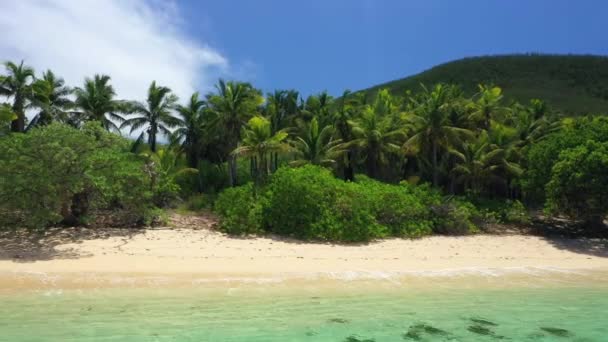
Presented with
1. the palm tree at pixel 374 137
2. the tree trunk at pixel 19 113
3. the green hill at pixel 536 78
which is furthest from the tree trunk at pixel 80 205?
the green hill at pixel 536 78

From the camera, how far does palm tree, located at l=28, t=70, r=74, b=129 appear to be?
29.1m

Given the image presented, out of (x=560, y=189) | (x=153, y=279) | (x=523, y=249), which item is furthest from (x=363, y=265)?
(x=560, y=189)

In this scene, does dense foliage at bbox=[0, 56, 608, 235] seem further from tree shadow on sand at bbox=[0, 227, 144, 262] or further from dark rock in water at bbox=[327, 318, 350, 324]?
dark rock in water at bbox=[327, 318, 350, 324]

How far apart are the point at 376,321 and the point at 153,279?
6705 mm

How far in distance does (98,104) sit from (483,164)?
92.3 ft

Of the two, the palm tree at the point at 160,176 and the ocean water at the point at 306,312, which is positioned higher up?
the palm tree at the point at 160,176

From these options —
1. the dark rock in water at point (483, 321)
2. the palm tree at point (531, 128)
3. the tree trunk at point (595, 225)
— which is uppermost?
the palm tree at point (531, 128)

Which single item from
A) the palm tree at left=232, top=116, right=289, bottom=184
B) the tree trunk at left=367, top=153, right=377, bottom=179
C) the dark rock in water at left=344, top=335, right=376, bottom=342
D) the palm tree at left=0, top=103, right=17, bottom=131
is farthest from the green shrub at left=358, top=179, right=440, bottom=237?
the palm tree at left=0, top=103, right=17, bottom=131

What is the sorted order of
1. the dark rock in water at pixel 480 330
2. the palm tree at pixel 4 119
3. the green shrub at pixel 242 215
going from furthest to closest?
the green shrub at pixel 242 215 < the palm tree at pixel 4 119 < the dark rock in water at pixel 480 330

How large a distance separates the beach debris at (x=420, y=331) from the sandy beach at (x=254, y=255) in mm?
4564

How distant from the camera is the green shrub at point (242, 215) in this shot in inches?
795

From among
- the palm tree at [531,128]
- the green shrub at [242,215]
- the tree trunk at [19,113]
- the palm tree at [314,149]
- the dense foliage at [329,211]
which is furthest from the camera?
the palm tree at [531,128]

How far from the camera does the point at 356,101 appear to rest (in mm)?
39656

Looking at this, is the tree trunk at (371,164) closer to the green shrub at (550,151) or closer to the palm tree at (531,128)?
the green shrub at (550,151)
